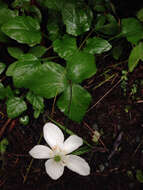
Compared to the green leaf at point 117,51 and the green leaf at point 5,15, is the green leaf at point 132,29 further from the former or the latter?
the green leaf at point 5,15

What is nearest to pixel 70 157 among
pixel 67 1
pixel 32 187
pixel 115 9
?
pixel 32 187

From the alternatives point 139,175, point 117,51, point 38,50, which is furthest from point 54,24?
point 139,175

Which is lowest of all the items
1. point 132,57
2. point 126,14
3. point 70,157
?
point 70,157

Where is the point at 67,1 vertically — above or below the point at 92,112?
above

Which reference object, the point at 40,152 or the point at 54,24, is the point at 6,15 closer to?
the point at 54,24

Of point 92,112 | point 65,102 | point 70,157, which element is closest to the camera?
point 70,157

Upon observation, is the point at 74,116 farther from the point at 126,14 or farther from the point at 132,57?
the point at 126,14
